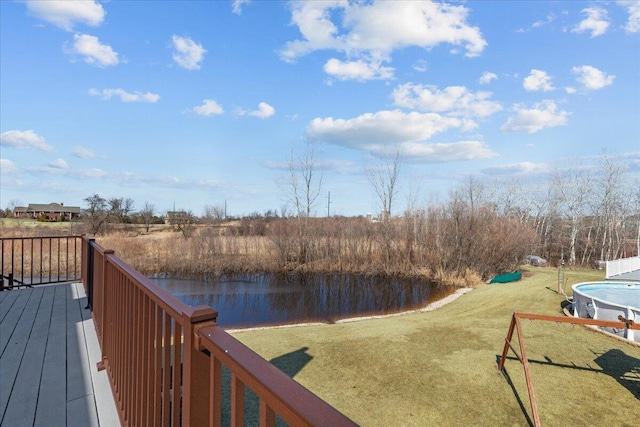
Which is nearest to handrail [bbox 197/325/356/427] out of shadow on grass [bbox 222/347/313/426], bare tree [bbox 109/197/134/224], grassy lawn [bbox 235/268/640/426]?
shadow on grass [bbox 222/347/313/426]

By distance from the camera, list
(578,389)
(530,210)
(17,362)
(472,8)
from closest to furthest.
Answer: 1. (17,362)
2. (578,389)
3. (472,8)
4. (530,210)

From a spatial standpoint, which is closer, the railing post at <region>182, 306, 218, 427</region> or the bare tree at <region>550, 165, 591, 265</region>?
Result: the railing post at <region>182, 306, 218, 427</region>

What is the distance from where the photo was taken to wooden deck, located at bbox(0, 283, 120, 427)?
2191 millimetres

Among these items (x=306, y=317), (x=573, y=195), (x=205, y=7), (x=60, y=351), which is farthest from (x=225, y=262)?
(x=573, y=195)

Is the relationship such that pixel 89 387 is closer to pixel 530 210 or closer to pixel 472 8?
pixel 472 8

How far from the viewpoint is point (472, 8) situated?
329 inches

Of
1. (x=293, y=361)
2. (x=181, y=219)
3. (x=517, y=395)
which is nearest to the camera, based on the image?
(x=517, y=395)

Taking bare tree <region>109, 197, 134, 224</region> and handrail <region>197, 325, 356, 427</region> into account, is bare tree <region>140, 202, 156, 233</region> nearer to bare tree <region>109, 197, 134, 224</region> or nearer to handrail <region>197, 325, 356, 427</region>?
bare tree <region>109, 197, 134, 224</region>

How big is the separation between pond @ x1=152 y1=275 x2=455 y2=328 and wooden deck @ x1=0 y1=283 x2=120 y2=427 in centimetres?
610

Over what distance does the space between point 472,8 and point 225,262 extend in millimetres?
15883

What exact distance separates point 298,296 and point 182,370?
43.2 feet

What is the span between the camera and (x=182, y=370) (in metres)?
1.50

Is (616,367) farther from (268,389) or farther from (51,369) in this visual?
(51,369)

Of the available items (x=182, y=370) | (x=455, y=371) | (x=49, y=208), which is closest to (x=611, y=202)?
(x=455, y=371)
